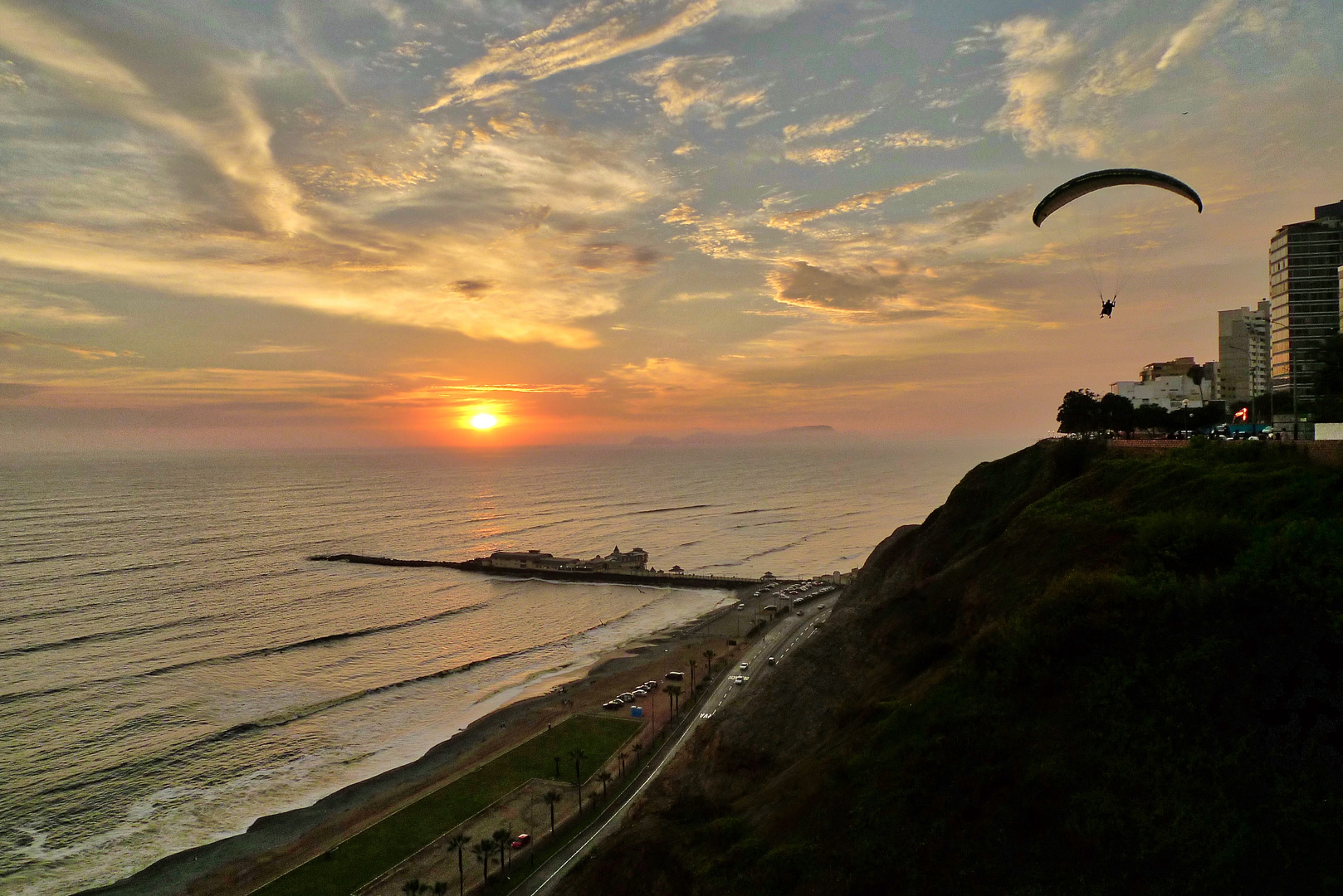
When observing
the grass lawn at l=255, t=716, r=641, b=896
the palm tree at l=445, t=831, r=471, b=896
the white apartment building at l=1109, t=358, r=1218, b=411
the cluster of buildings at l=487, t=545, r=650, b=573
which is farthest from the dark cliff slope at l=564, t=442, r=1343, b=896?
the white apartment building at l=1109, t=358, r=1218, b=411

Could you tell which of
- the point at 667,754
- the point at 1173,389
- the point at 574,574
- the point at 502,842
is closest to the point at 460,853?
the point at 502,842

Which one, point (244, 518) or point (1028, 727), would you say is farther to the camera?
point (244, 518)

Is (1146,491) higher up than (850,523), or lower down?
higher up

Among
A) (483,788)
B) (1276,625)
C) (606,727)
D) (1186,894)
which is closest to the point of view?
(1186,894)

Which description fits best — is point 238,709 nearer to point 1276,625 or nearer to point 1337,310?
point 1276,625

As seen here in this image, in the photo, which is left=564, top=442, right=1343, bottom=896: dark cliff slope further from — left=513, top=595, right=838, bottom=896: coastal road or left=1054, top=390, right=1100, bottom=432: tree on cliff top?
left=1054, top=390, right=1100, bottom=432: tree on cliff top

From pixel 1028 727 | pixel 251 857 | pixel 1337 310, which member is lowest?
pixel 251 857

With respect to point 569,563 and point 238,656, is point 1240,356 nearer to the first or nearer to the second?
point 569,563

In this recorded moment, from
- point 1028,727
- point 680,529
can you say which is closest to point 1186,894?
point 1028,727
